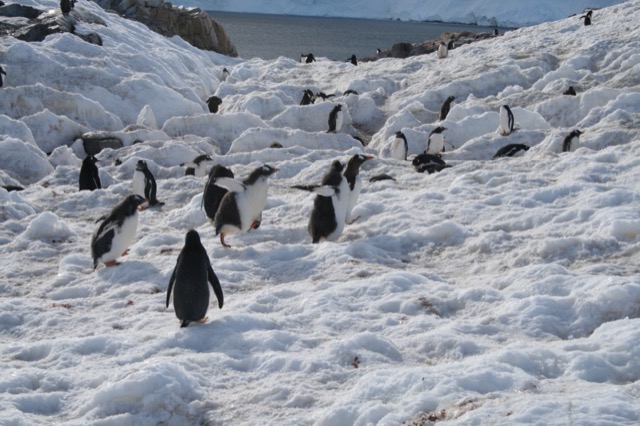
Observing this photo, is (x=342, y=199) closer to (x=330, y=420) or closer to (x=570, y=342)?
(x=570, y=342)

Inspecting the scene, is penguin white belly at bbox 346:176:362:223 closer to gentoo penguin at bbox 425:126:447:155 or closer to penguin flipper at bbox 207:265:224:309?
penguin flipper at bbox 207:265:224:309

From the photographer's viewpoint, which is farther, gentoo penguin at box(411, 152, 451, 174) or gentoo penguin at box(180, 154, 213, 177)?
gentoo penguin at box(180, 154, 213, 177)

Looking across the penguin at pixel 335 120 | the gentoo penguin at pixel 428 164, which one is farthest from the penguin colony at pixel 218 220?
the penguin at pixel 335 120

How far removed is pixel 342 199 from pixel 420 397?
13.7 feet

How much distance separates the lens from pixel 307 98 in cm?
2119

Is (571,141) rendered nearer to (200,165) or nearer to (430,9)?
(200,165)

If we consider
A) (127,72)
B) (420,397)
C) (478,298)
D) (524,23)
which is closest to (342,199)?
(478,298)

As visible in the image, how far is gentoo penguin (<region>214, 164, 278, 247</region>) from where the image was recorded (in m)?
7.99

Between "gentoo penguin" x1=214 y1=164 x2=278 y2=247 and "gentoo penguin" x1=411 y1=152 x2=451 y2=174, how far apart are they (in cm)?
356

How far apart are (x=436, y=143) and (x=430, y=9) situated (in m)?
120

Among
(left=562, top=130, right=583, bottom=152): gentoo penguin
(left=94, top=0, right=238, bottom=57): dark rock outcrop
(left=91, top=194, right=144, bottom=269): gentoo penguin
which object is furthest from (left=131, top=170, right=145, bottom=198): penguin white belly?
(left=94, top=0, right=238, bottom=57): dark rock outcrop

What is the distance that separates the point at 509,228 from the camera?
7.65 m

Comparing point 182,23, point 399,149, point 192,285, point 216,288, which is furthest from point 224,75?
point 192,285

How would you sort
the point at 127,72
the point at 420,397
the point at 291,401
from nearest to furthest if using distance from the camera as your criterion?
the point at 420,397, the point at 291,401, the point at 127,72
